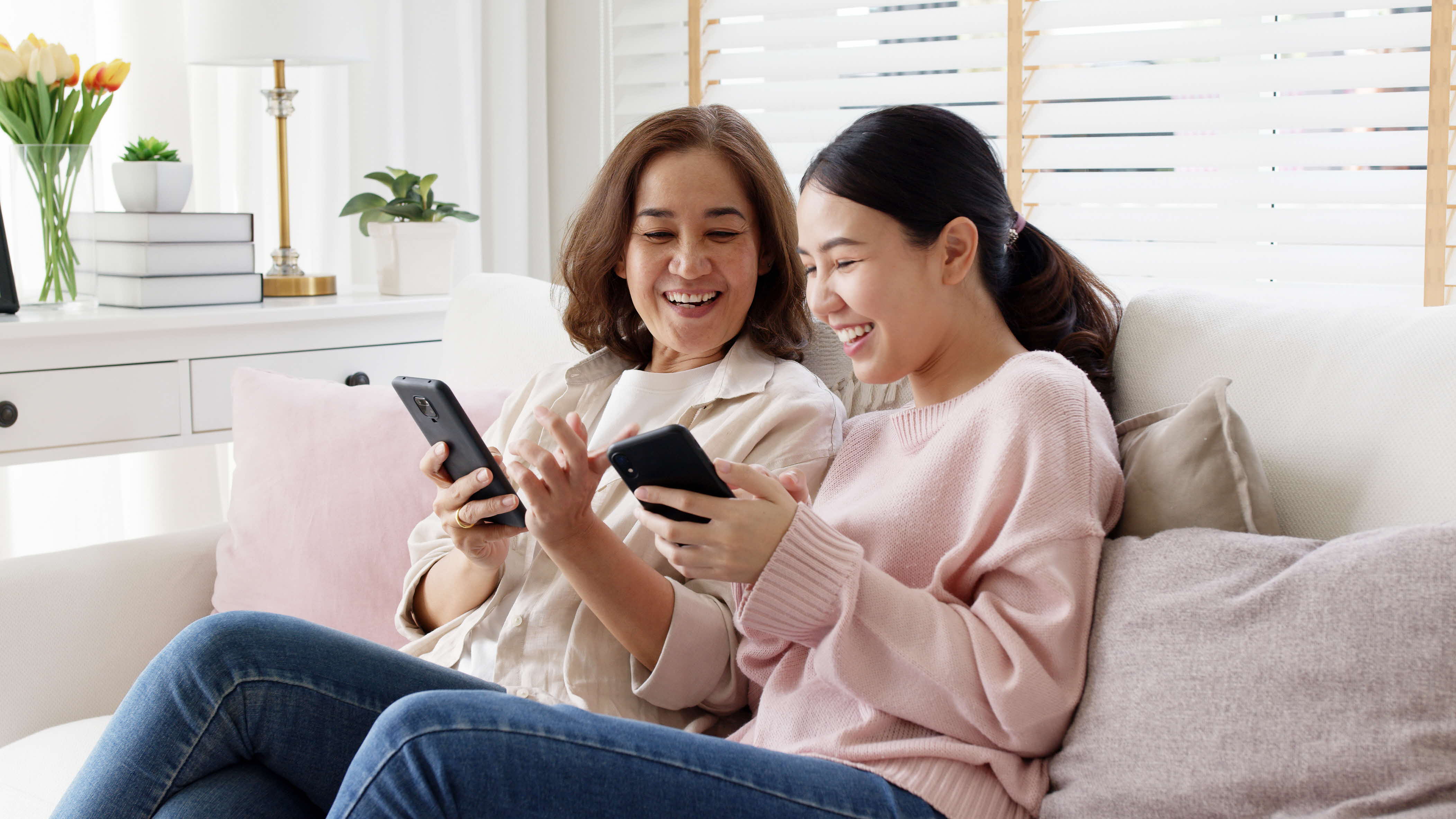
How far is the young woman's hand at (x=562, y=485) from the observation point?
110cm

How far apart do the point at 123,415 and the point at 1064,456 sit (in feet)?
5.06

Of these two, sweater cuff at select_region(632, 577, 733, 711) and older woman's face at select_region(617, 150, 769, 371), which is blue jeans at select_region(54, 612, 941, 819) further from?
older woman's face at select_region(617, 150, 769, 371)

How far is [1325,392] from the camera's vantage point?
3.60 feet

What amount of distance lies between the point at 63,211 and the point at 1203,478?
1892 millimetres

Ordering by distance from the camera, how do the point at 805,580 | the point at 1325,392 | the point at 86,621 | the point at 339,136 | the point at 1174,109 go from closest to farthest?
the point at 805,580
the point at 1325,392
the point at 86,621
the point at 1174,109
the point at 339,136

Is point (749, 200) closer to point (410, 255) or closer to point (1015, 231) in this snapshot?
point (1015, 231)

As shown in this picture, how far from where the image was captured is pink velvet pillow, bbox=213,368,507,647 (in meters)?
1.52

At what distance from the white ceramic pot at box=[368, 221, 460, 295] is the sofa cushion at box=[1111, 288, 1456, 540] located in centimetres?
149

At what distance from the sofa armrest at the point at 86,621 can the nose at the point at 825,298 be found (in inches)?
38.8

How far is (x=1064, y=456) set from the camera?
99 cm

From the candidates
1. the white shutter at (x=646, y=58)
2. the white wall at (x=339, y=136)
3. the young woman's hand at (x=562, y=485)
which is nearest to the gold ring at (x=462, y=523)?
the young woman's hand at (x=562, y=485)

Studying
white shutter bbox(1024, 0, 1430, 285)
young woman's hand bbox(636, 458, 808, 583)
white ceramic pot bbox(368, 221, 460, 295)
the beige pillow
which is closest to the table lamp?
white ceramic pot bbox(368, 221, 460, 295)

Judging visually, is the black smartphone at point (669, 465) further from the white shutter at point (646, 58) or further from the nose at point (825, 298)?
the white shutter at point (646, 58)

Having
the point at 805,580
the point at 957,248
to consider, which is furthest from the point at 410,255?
the point at 805,580
